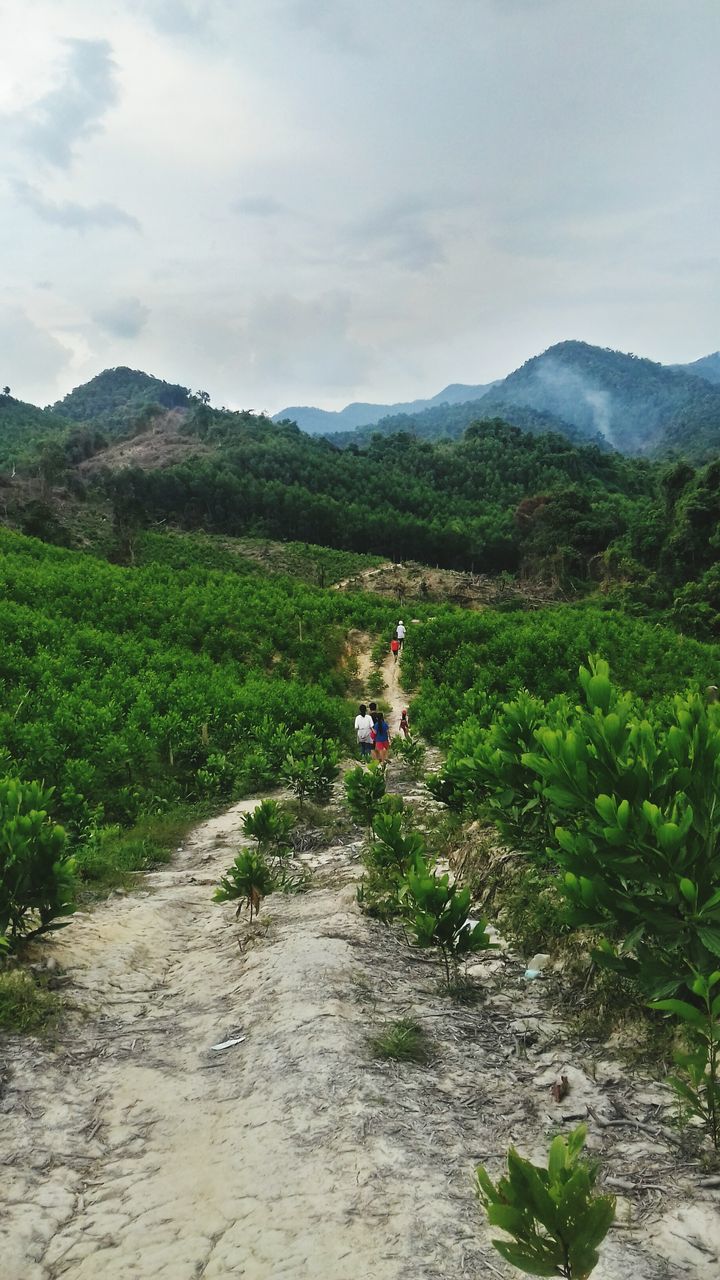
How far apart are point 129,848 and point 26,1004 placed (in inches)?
173

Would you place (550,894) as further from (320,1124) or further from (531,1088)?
(320,1124)

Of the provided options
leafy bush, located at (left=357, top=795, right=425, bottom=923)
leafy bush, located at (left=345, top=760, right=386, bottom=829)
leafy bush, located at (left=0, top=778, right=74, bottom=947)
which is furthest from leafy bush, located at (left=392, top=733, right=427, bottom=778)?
leafy bush, located at (left=0, top=778, right=74, bottom=947)

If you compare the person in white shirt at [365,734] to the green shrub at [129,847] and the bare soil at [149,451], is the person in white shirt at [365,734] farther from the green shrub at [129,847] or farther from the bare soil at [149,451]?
the bare soil at [149,451]

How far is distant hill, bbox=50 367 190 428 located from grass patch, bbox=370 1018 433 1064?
166710 mm

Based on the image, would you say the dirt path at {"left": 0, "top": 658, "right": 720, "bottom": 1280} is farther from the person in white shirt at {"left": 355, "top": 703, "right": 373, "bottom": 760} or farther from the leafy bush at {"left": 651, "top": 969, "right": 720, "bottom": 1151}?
the person in white shirt at {"left": 355, "top": 703, "right": 373, "bottom": 760}

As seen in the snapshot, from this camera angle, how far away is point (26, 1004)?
447 centimetres

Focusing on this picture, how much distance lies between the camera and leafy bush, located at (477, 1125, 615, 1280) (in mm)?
1832

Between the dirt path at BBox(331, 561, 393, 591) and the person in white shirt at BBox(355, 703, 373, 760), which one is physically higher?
the dirt path at BBox(331, 561, 393, 591)

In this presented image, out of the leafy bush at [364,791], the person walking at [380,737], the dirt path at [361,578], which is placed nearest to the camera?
the leafy bush at [364,791]

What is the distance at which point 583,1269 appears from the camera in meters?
1.80

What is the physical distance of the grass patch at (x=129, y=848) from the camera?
761cm

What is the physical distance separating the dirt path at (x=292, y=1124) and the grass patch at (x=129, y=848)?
2063mm

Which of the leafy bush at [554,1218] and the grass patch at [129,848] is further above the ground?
the leafy bush at [554,1218]

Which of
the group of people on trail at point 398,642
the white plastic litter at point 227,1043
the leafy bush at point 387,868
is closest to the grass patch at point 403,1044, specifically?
the white plastic litter at point 227,1043
